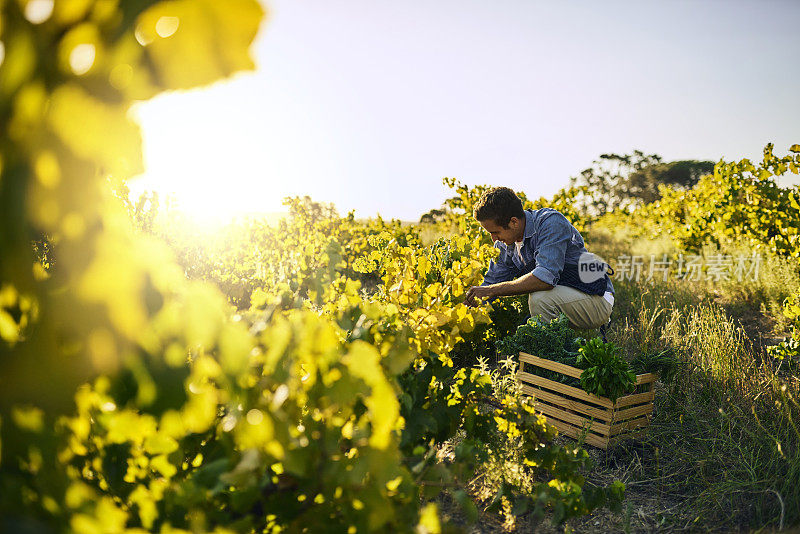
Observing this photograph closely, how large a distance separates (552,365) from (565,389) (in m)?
0.16

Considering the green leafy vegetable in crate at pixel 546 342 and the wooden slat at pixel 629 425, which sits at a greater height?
the green leafy vegetable in crate at pixel 546 342

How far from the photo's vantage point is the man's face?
3.91m

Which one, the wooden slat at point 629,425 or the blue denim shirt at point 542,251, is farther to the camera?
the blue denim shirt at point 542,251

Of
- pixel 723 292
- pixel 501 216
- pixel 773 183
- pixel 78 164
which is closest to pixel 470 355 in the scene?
pixel 501 216

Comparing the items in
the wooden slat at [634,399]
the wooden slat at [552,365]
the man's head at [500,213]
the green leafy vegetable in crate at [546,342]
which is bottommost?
the wooden slat at [634,399]

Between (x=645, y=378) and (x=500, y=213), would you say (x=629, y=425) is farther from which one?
(x=500, y=213)

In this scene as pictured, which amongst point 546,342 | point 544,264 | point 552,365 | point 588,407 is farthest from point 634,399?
point 544,264

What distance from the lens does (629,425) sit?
9.18 ft

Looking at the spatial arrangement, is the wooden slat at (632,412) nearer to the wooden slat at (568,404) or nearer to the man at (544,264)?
the wooden slat at (568,404)

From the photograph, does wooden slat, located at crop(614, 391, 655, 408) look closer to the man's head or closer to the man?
the man

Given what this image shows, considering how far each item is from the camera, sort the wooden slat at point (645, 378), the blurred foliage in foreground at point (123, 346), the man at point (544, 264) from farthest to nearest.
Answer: the man at point (544, 264)
the wooden slat at point (645, 378)
the blurred foliage in foreground at point (123, 346)

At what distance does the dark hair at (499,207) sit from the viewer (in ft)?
12.5

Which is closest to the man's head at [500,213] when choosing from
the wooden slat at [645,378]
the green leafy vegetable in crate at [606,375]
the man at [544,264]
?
the man at [544,264]

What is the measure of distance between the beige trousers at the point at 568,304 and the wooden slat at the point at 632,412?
1.16 meters
